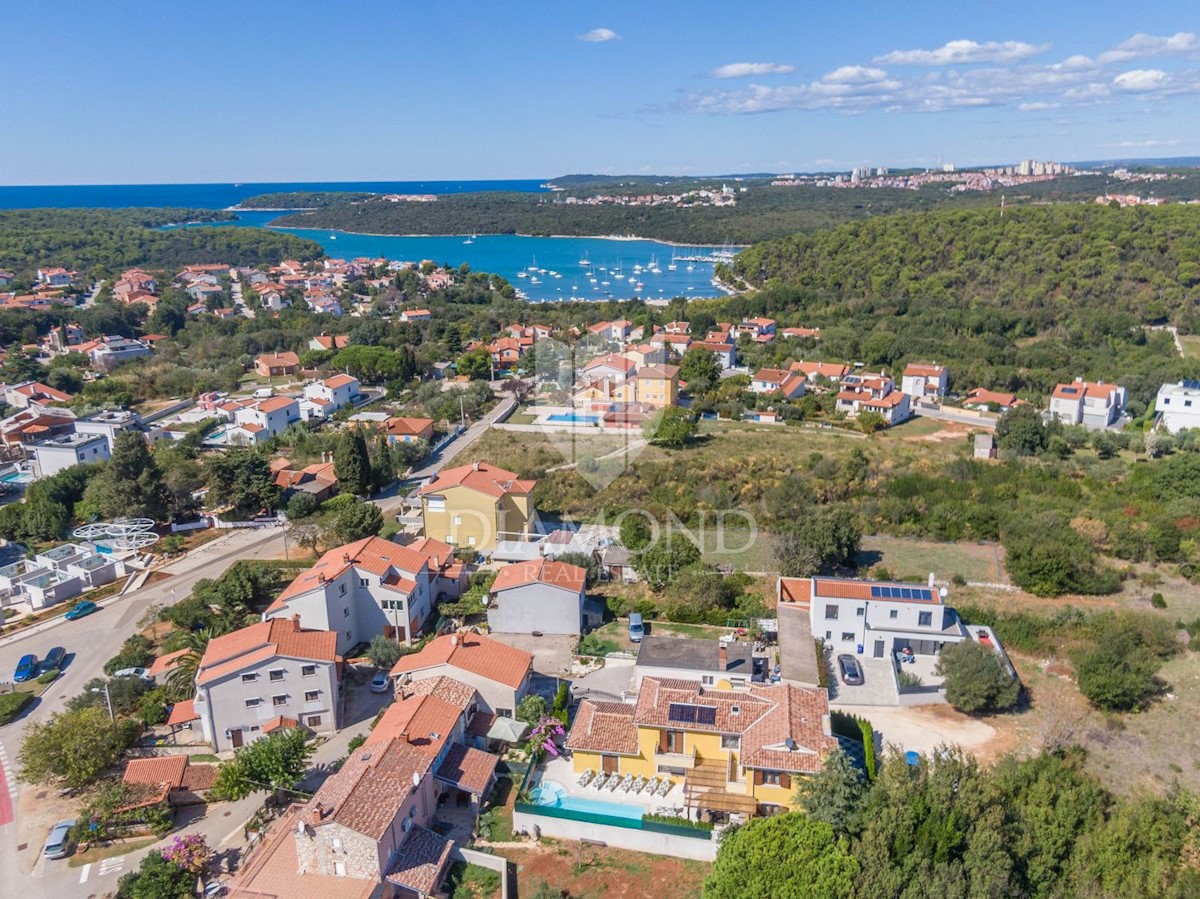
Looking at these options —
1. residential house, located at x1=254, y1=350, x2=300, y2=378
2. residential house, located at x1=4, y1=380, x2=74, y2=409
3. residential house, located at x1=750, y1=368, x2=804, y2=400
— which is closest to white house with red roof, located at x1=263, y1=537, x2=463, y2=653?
residential house, located at x1=750, y1=368, x2=804, y2=400

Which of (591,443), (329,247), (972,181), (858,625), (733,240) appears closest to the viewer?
(858,625)

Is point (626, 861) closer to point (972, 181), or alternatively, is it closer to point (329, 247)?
point (329, 247)

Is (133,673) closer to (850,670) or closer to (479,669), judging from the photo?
(479,669)

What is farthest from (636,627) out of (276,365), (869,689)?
(276,365)

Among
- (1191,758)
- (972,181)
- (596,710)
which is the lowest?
(1191,758)

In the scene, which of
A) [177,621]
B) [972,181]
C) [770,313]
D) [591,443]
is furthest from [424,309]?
[972,181]

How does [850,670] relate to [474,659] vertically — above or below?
below

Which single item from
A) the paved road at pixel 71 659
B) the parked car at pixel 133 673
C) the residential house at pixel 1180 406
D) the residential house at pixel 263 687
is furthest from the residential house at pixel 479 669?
the residential house at pixel 1180 406
